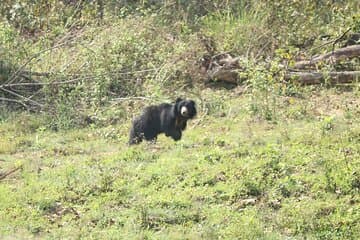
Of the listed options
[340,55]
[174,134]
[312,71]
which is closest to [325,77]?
[312,71]

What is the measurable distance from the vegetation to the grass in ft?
0.06

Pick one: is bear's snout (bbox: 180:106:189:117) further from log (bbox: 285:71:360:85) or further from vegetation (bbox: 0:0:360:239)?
log (bbox: 285:71:360:85)

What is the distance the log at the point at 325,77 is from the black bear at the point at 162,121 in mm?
2165

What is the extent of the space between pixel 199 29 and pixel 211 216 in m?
7.82

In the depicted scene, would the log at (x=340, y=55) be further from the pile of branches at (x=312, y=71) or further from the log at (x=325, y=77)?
the log at (x=325, y=77)

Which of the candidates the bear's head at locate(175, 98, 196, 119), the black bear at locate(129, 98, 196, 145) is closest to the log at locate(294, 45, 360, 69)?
the bear's head at locate(175, 98, 196, 119)

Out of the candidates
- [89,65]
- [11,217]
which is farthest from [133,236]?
[89,65]

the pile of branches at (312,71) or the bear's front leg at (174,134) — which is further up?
the pile of branches at (312,71)

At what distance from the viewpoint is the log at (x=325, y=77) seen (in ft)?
38.5

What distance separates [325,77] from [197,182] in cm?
459

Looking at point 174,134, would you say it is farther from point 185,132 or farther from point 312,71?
point 312,71

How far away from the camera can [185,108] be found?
10.2 m

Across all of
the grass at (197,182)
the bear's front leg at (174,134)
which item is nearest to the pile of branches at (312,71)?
the grass at (197,182)

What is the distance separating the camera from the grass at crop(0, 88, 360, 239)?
22.4 ft
